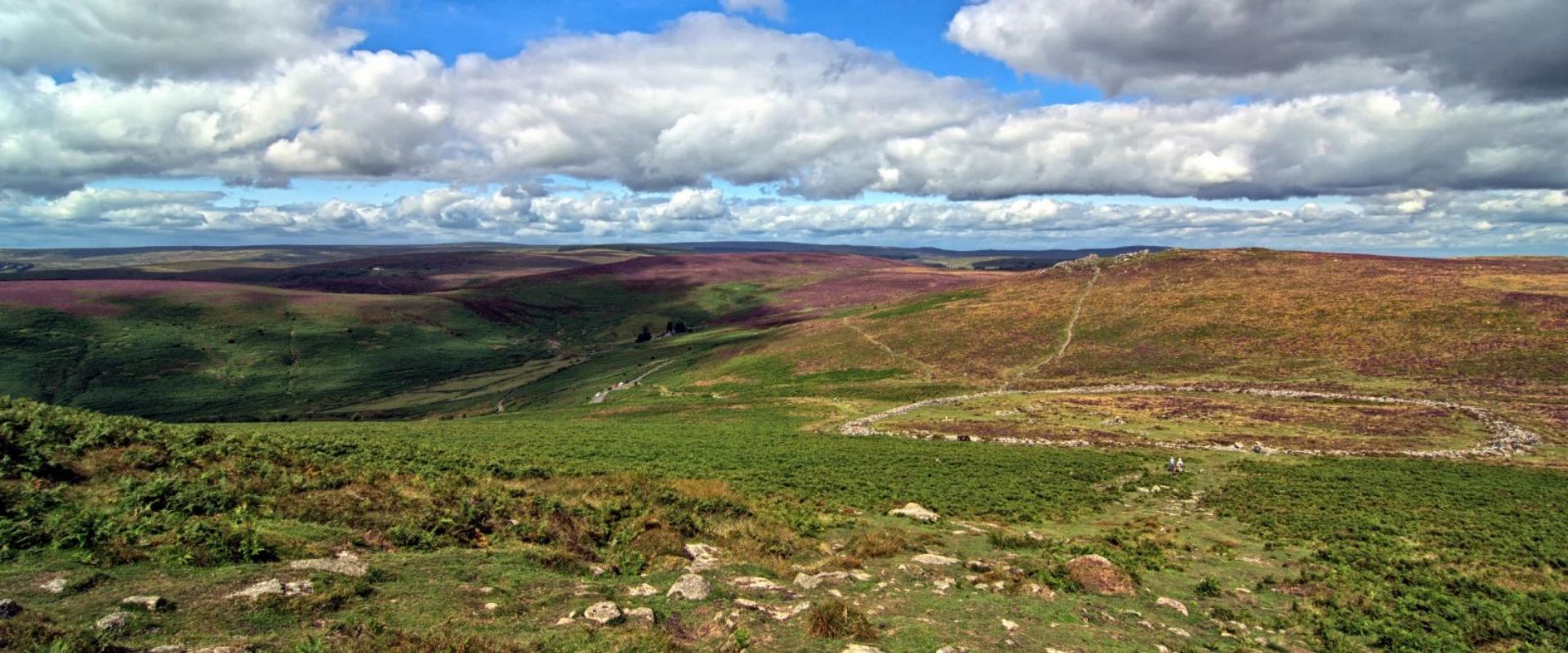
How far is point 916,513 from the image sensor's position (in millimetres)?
25828

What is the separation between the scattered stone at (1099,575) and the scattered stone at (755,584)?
808 centimetres

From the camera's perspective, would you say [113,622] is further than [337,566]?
No

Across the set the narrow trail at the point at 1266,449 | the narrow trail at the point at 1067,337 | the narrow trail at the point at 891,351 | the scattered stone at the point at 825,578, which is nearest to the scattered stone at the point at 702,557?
the scattered stone at the point at 825,578

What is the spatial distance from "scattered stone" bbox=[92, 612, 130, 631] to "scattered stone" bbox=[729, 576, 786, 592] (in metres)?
10.6

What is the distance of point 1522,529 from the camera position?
24891mm

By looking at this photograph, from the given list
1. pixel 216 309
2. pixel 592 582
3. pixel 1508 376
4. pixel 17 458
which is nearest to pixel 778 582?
pixel 592 582

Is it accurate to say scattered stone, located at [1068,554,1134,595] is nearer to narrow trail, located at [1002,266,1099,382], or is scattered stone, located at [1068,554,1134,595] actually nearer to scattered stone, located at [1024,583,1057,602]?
scattered stone, located at [1024,583,1057,602]

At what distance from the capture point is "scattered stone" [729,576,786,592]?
1571cm

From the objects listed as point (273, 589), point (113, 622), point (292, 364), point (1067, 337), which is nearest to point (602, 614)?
point (273, 589)

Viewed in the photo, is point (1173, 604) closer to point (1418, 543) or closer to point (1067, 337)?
point (1418, 543)

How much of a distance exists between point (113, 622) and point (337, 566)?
382 centimetres

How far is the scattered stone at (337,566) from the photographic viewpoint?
43.9ft

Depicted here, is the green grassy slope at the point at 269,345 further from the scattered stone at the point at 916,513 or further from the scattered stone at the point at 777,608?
the scattered stone at the point at 777,608

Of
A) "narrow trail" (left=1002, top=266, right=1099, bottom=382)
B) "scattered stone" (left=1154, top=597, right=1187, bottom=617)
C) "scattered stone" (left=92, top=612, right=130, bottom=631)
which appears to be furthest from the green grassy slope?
"scattered stone" (left=1154, top=597, right=1187, bottom=617)
